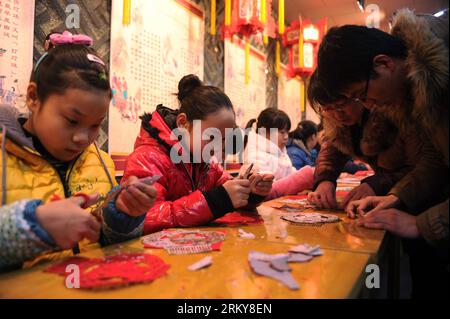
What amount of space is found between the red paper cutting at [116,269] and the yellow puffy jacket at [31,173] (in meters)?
0.13

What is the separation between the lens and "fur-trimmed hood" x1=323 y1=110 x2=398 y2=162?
55.6 inches

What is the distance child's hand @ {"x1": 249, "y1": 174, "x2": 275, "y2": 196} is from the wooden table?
1.52 feet

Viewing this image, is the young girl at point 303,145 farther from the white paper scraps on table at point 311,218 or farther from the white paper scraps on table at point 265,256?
the white paper scraps on table at point 265,256

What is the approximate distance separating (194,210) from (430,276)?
107 cm

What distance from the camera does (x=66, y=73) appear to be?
0.89 m

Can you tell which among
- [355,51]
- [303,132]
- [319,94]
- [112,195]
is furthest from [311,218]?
[303,132]

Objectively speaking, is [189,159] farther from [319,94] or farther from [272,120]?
[272,120]

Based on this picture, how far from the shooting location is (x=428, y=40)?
90cm

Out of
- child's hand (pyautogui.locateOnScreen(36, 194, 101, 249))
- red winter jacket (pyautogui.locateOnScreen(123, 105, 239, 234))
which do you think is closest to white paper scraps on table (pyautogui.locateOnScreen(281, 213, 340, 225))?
red winter jacket (pyautogui.locateOnScreen(123, 105, 239, 234))

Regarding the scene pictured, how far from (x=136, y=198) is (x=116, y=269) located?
241 millimetres
